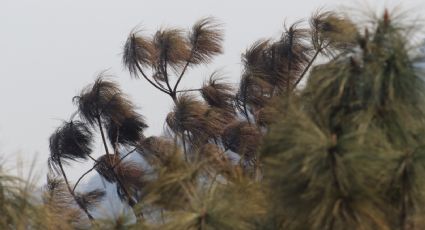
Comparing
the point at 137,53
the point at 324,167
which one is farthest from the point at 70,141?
the point at 324,167

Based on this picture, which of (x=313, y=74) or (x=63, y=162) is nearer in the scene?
(x=313, y=74)

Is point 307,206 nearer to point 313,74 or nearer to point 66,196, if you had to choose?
point 313,74

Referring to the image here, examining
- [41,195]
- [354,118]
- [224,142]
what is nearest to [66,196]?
[224,142]

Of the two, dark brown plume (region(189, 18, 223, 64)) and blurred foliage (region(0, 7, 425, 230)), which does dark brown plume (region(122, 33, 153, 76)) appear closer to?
dark brown plume (region(189, 18, 223, 64))

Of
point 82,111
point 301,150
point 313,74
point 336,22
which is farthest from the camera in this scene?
point 82,111

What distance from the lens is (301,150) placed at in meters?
4.67

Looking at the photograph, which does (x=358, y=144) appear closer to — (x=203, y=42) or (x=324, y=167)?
(x=324, y=167)

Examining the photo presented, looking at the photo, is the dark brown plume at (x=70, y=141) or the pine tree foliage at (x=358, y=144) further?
the dark brown plume at (x=70, y=141)

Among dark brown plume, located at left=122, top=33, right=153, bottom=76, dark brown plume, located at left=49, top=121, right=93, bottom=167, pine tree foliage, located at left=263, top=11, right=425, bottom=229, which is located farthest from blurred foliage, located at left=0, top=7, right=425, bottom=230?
dark brown plume, located at left=122, top=33, right=153, bottom=76

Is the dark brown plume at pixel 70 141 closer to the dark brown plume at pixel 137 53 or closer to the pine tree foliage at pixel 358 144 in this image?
the dark brown plume at pixel 137 53

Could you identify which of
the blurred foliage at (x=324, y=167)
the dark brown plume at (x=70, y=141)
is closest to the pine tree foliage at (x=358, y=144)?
the blurred foliage at (x=324, y=167)

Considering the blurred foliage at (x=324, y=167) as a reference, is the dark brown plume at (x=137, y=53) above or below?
above

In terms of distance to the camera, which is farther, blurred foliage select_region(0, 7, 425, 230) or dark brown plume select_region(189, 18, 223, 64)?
dark brown plume select_region(189, 18, 223, 64)

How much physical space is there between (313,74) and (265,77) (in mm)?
6286
